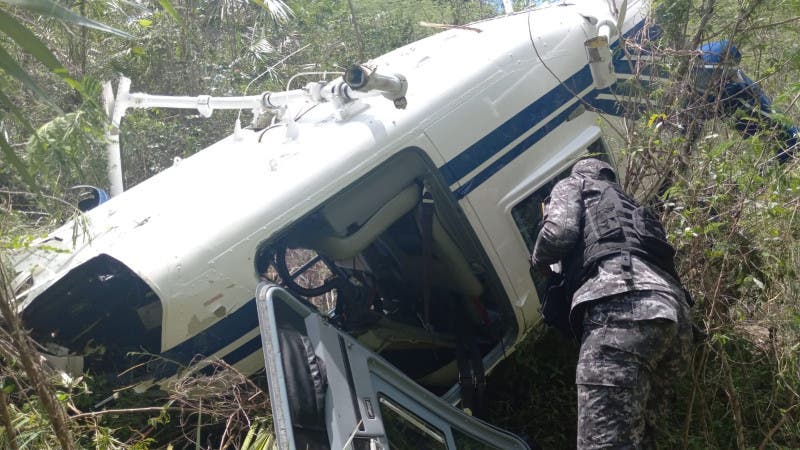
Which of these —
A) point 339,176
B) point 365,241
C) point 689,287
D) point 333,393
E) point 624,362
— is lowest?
point 689,287

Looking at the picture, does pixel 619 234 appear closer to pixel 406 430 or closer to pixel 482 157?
pixel 482 157

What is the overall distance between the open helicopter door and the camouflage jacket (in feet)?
2.81

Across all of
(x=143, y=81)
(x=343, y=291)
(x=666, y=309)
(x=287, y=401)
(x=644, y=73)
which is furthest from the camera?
(x=143, y=81)

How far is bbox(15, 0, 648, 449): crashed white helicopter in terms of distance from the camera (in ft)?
9.62

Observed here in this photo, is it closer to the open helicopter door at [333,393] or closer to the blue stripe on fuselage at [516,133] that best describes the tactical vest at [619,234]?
the blue stripe on fuselage at [516,133]

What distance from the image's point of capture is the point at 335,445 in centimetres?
254

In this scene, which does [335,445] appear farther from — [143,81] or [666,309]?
[143,81]

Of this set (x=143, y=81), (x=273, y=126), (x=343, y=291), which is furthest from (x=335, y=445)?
(x=143, y=81)

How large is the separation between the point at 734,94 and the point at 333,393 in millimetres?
3410


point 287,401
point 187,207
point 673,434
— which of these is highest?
point 187,207

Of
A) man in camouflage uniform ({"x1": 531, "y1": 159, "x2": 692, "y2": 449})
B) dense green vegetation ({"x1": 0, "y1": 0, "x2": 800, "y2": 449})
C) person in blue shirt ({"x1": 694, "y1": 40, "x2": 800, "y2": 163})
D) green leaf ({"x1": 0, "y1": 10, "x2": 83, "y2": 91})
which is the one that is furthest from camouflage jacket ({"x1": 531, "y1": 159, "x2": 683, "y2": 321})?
green leaf ({"x1": 0, "y1": 10, "x2": 83, "y2": 91})

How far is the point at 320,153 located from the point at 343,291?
0.77m

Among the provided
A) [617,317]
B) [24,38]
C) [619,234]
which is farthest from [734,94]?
[24,38]

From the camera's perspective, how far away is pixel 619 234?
333 cm
